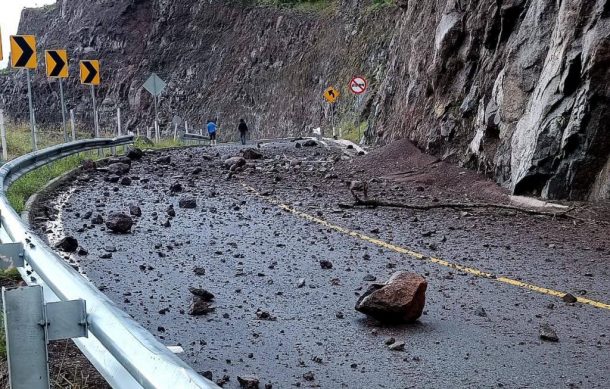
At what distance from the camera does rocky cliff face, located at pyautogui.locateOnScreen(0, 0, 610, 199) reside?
12.5 m

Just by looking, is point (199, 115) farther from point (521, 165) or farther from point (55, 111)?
point (521, 165)

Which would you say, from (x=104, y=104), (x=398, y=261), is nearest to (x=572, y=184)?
(x=398, y=261)

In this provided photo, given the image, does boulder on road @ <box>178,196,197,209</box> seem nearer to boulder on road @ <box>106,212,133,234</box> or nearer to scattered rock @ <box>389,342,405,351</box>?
boulder on road @ <box>106,212,133,234</box>

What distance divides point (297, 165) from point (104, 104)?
53669mm

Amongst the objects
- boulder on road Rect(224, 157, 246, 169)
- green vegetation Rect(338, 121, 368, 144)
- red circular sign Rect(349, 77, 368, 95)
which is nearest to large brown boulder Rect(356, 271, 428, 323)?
boulder on road Rect(224, 157, 246, 169)

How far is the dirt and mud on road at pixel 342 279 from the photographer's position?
5070mm

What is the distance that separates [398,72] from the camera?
91.4 feet

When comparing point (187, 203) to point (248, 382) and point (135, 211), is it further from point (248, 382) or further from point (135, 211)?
point (248, 382)

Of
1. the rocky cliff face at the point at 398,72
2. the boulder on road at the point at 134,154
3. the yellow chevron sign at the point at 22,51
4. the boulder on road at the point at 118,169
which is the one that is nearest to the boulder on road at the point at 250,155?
Answer: the boulder on road at the point at 134,154

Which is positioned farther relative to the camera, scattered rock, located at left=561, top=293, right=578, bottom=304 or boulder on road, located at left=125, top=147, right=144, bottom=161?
boulder on road, located at left=125, top=147, right=144, bottom=161

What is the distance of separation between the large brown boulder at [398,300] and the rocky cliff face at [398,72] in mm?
7018

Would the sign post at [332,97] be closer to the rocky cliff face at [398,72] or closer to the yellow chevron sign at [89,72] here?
the rocky cliff face at [398,72]

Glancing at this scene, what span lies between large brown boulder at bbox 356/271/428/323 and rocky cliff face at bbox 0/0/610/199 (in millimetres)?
7018

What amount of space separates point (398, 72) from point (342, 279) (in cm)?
2138
